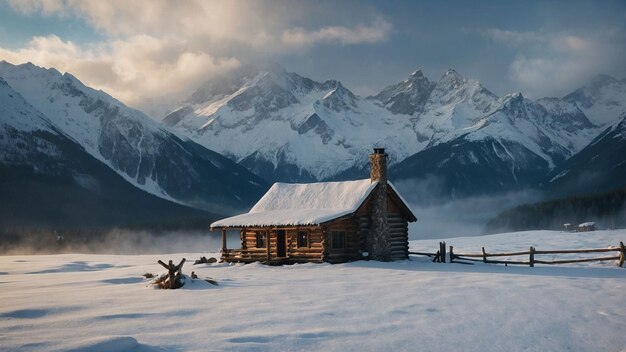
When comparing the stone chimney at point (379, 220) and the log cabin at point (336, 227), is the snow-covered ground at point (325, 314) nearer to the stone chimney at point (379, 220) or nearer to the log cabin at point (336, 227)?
the log cabin at point (336, 227)

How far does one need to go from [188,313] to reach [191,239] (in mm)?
104525

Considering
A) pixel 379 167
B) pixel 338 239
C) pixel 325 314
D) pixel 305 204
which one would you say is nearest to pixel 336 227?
pixel 338 239

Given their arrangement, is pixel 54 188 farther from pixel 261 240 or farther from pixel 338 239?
pixel 338 239

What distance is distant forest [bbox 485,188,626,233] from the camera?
364ft

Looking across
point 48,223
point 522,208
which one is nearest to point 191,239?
point 48,223

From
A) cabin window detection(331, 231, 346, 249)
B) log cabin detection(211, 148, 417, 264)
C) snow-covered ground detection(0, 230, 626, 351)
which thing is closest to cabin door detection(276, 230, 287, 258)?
log cabin detection(211, 148, 417, 264)

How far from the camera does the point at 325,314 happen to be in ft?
52.4

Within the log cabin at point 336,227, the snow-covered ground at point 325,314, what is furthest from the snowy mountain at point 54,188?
the snow-covered ground at point 325,314

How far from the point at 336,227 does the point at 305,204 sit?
15.9 feet

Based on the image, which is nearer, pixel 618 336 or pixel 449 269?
pixel 618 336

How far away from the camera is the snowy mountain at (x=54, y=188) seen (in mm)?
149375

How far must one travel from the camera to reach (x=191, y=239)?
117625mm

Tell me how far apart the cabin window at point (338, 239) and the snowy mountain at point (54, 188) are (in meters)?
113

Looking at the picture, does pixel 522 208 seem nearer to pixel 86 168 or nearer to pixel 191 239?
pixel 191 239
